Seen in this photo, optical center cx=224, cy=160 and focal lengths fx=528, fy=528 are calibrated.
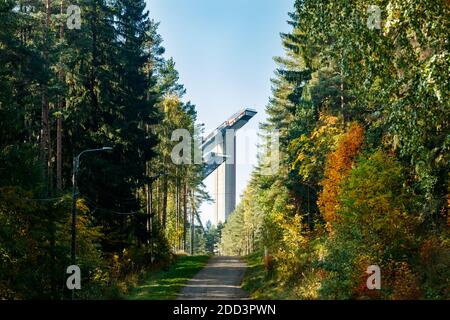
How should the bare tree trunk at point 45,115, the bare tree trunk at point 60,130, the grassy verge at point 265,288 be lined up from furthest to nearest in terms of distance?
the bare tree trunk at point 60,130 < the bare tree trunk at point 45,115 < the grassy verge at point 265,288

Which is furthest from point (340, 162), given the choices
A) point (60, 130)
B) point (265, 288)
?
point (60, 130)

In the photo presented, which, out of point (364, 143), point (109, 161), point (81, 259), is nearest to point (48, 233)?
point (81, 259)

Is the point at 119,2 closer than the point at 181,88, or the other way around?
the point at 119,2

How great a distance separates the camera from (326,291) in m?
19.1

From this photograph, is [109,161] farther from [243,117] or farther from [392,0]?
[243,117]

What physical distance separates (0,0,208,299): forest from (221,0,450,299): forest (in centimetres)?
924

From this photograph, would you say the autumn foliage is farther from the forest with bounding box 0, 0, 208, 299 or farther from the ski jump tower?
the ski jump tower

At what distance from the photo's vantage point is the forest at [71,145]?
67.6 feet

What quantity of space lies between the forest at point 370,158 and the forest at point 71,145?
364 inches

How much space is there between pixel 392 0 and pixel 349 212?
11934 millimetres

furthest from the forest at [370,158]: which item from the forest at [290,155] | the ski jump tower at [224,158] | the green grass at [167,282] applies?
the ski jump tower at [224,158]

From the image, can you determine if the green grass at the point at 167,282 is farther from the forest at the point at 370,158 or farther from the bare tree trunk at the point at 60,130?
the bare tree trunk at the point at 60,130

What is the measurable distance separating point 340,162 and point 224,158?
71171 millimetres

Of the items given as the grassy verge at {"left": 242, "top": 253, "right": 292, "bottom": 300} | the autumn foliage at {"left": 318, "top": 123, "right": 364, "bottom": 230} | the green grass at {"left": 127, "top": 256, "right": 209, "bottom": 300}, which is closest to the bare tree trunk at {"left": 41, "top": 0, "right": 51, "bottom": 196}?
the green grass at {"left": 127, "top": 256, "right": 209, "bottom": 300}
